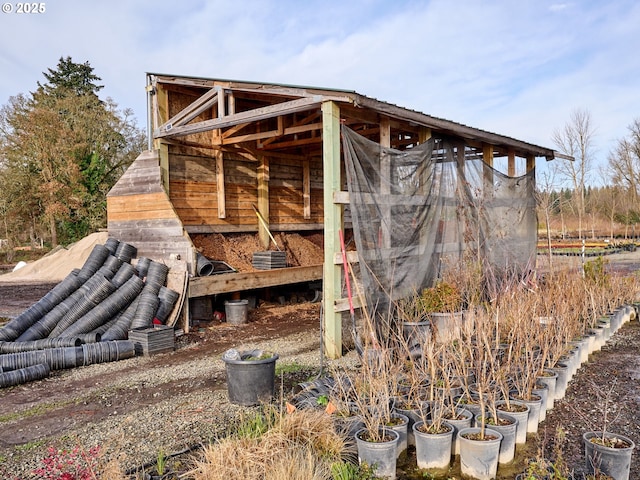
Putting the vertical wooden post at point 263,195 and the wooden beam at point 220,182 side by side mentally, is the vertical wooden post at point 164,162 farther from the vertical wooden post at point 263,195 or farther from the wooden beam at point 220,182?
the vertical wooden post at point 263,195

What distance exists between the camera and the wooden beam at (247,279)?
700 cm

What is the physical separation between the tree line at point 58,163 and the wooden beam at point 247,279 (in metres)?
14.4

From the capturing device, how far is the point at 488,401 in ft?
10.5

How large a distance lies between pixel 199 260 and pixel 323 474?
5.14 meters

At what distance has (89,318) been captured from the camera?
611 centimetres

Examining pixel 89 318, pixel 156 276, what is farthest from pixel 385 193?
pixel 89 318

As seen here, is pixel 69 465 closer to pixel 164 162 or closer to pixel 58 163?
pixel 164 162

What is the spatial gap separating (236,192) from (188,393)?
5100mm

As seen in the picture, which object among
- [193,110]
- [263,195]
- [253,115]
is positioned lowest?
[263,195]

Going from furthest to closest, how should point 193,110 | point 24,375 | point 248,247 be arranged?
point 248,247 → point 193,110 → point 24,375

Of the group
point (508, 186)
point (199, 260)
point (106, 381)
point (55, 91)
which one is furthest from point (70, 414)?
point (55, 91)

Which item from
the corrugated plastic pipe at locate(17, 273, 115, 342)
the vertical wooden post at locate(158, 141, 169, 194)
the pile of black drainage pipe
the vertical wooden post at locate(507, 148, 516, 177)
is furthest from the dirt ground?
the vertical wooden post at locate(507, 148, 516, 177)

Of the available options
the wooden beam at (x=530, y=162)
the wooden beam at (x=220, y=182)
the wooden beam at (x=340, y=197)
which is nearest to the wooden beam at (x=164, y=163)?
the wooden beam at (x=220, y=182)

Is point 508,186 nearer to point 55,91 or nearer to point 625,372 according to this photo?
point 625,372
